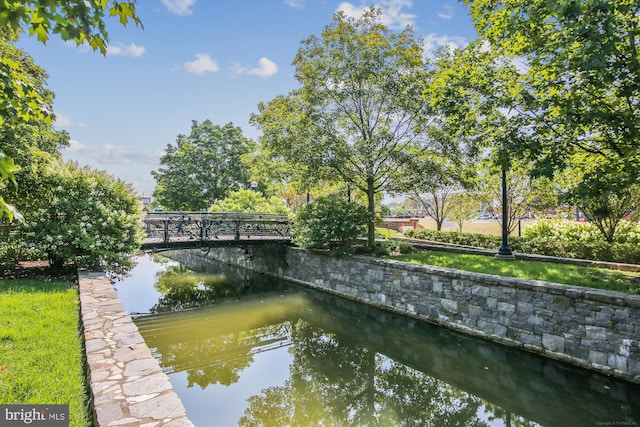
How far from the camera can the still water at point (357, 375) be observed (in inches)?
188

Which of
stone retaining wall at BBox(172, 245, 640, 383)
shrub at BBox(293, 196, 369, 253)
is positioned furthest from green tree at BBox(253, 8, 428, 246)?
stone retaining wall at BBox(172, 245, 640, 383)

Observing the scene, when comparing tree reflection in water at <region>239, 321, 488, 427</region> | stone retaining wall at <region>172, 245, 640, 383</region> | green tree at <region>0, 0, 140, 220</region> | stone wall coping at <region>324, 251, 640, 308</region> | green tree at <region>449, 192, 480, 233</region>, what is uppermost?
green tree at <region>0, 0, 140, 220</region>

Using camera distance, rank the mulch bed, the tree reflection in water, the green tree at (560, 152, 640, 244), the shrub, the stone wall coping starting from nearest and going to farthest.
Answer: the tree reflection in water < the stone wall coping < the green tree at (560, 152, 640, 244) < the mulch bed < the shrub

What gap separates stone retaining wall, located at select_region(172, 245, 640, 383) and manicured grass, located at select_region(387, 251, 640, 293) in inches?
26.3

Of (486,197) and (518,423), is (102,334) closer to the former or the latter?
(518,423)

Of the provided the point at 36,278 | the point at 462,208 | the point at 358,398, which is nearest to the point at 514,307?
the point at 358,398

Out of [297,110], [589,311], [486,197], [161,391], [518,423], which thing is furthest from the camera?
[486,197]

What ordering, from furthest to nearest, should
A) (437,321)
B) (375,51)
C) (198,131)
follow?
(198,131)
(375,51)
(437,321)

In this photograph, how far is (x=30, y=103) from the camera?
303cm

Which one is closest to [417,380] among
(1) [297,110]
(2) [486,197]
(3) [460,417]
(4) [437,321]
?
(3) [460,417]

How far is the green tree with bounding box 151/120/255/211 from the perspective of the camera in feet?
90.7

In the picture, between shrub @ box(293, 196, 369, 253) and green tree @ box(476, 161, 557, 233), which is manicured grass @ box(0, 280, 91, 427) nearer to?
shrub @ box(293, 196, 369, 253)

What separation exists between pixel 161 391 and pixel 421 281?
22.5ft

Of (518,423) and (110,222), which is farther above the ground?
(110,222)
